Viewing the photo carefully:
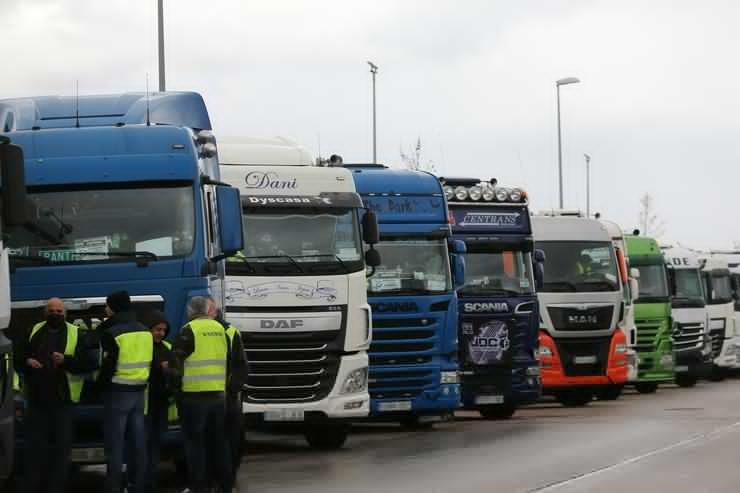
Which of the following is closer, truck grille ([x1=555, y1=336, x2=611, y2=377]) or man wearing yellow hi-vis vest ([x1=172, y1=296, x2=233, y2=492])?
man wearing yellow hi-vis vest ([x1=172, y1=296, x2=233, y2=492])

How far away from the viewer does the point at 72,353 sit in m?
15.4

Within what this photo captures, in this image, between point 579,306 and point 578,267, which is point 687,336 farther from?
point 579,306

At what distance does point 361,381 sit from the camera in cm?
2097

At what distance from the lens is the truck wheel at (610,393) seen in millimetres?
33241

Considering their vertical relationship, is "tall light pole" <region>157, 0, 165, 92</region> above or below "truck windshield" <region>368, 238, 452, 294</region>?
above

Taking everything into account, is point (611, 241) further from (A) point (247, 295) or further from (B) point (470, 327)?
(A) point (247, 295)

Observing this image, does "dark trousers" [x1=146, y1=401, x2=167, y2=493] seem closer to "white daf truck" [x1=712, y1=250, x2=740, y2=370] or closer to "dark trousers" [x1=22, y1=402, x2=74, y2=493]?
"dark trousers" [x1=22, y1=402, x2=74, y2=493]

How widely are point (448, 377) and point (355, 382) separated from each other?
119 inches

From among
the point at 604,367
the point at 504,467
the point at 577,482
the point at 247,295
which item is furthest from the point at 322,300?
the point at 604,367

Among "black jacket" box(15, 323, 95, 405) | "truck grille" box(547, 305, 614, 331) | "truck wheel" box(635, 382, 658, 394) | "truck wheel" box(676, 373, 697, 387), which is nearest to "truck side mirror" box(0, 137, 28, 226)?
"black jacket" box(15, 323, 95, 405)

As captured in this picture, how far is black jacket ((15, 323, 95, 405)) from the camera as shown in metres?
15.3

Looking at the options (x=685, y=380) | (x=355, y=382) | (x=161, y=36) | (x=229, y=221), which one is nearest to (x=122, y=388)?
(x=229, y=221)

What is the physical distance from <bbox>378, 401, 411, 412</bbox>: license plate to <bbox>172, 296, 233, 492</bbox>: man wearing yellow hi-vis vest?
789 centimetres

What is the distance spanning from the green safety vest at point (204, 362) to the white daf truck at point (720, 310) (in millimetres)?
27885
